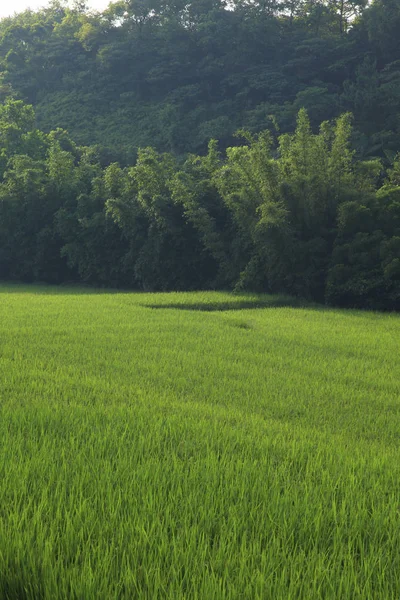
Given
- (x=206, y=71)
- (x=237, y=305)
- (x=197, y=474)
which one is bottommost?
(x=197, y=474)

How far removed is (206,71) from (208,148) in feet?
33.9

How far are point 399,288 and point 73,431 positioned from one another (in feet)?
35.0

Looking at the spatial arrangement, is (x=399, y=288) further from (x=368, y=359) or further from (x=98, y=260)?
(x=98, y=260)

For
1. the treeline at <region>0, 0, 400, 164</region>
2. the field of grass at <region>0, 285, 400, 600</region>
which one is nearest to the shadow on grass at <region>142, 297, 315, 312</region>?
the field of grass at <region>0, 285, 400, 600</region>

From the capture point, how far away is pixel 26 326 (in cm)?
941

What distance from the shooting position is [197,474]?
305 cm

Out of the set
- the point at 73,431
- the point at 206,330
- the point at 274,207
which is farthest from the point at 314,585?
the point at 274,207

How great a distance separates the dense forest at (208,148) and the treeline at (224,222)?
2.0 inches

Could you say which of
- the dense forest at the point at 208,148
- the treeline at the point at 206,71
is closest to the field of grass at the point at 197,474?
the dense forest at the point at 208,148

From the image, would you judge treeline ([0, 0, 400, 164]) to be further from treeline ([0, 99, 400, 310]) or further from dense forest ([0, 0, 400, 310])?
treeline ([0, 99, 400, 310])

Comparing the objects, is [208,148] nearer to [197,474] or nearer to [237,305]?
[237,305]

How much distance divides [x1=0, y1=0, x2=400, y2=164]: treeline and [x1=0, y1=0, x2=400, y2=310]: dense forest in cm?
10

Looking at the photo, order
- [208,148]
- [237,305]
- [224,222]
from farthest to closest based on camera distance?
1. [208,148]
2. [224,222]
3. [237,305]

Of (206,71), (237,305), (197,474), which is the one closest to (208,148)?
(206,71)
